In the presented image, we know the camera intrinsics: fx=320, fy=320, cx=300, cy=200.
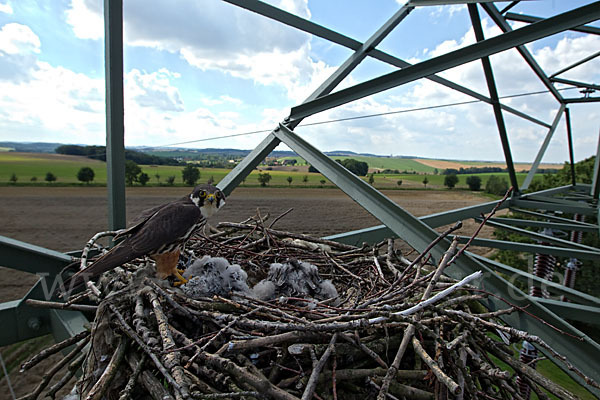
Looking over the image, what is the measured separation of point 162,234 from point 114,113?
34.5 inches

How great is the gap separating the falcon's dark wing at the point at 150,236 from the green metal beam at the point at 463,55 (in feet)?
4.59

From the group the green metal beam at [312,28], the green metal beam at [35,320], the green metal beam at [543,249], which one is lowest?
the green metal beam at [543,249]

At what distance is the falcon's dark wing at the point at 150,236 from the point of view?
51.2 inches

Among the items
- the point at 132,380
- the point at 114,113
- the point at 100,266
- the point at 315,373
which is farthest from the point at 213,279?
the point at 114,113

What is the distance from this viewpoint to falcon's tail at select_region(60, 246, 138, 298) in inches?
50.5

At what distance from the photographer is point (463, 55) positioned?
2.14m

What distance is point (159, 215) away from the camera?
151 centimetres

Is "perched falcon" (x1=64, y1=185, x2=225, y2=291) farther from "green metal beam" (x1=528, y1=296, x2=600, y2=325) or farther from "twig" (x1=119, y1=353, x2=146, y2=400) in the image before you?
"green metal beam" (x1=528, y1=296, x2=600, y2=325)

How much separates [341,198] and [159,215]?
843 cm

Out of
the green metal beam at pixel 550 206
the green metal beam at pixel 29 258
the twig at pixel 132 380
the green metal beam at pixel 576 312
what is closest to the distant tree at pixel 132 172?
the green metal beam at pixel 29 258

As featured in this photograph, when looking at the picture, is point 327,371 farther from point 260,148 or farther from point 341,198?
point 341,198

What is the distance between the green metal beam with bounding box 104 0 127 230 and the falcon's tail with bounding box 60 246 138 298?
624 mm

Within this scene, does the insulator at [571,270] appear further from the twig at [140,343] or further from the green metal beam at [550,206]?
the twig at [140,343]

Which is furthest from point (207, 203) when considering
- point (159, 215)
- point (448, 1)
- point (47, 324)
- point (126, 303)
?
point (448, 1)
